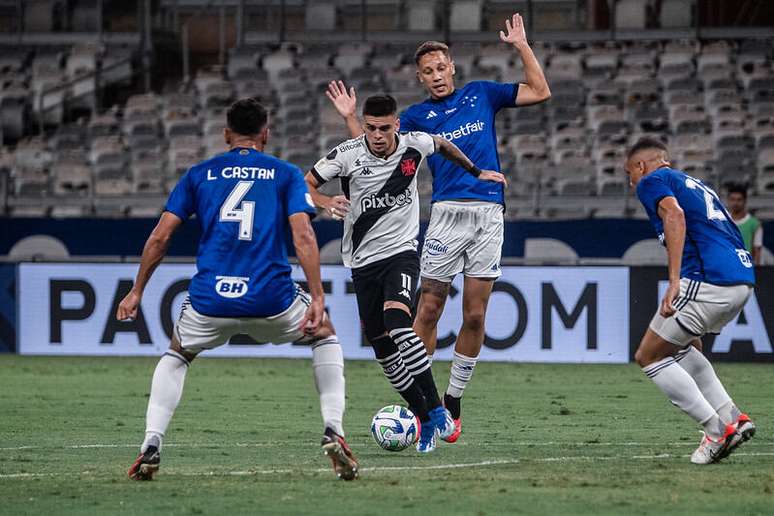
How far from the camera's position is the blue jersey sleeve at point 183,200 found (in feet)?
24.6

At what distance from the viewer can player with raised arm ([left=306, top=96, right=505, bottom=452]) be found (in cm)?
887

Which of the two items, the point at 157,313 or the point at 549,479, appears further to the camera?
the point at 157,313

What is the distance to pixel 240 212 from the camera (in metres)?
7.37

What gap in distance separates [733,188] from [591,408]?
5.71 meters

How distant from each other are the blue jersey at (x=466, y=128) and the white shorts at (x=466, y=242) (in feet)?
0.30

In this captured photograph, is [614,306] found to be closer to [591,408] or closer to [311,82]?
[591,408]

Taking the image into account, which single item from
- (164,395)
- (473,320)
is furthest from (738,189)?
(164,395)

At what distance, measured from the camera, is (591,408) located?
1204 cm

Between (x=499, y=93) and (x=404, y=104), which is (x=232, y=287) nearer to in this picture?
(x=499, y=93)

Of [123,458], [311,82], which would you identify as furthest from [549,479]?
[311,82]

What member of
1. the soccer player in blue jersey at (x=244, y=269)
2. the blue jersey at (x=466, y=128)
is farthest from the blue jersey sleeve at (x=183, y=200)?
the blue jersey at (x=466, y=128)

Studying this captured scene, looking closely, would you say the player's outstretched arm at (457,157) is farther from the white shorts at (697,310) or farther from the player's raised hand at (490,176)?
the white shorts at (697,310)

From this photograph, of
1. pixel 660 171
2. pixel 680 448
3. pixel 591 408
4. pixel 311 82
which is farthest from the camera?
pixel 311 82

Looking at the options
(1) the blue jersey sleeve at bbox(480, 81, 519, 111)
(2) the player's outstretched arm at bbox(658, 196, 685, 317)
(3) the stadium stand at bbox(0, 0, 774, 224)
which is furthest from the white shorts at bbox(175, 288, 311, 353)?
(3) the stadium stand at bbox(0, 0, 774, 224)
